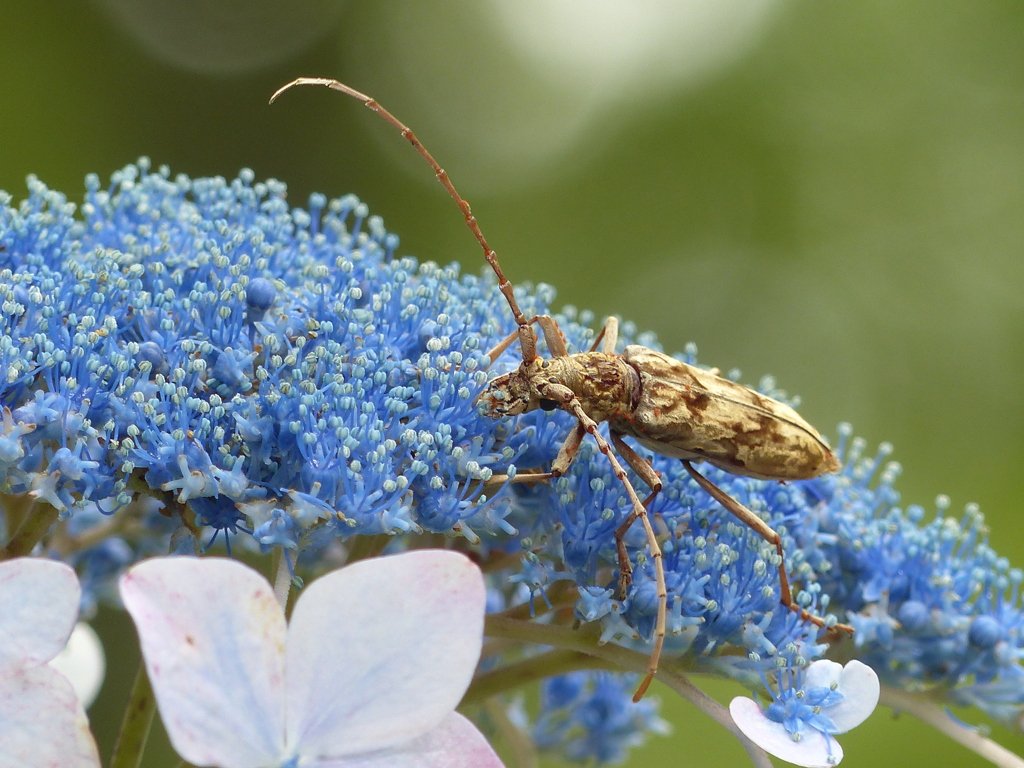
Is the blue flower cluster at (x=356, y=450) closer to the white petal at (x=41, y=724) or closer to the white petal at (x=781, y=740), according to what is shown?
the white petal at (x=781, y=740)

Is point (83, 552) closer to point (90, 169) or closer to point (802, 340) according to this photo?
point (90, 169)

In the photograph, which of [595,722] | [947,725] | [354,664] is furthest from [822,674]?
[595,722]

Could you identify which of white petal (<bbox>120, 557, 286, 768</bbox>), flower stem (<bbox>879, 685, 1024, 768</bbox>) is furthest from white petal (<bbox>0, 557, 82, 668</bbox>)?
flower stem (<bbox>879, 685, 1024, 768</bbox>)

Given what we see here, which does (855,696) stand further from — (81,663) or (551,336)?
(81,663)

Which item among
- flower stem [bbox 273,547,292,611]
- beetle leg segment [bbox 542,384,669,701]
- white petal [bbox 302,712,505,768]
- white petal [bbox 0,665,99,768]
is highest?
beetle leg segment [bbox 542,384,669,701]

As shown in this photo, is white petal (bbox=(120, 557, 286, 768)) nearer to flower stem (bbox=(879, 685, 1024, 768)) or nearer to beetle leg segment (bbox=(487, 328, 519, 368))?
beetle leg segment (bbox=(487, 328, 519, 368))

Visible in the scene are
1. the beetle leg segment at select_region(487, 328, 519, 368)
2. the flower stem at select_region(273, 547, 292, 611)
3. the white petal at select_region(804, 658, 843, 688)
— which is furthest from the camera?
the beetle leg segment at select_region(487, 328, 519, 368)
